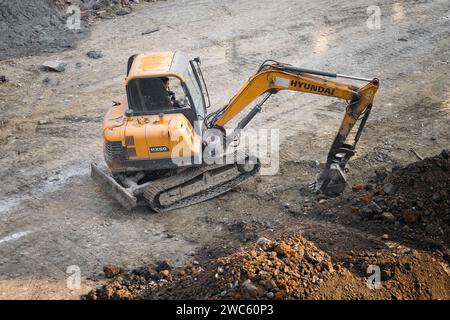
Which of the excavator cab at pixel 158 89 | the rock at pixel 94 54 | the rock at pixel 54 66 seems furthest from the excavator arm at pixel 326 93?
the rock at pixel 94 54

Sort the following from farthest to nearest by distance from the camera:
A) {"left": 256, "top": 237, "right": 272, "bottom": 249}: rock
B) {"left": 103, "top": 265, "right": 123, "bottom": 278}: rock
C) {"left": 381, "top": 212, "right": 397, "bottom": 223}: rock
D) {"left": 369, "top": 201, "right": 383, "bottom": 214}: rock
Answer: {"left": 369, "top": 201, "right": 383, "bottom": 214}: rock, {"left": 381, "top": 212, "right": 397, "bottom": 223}: rock, {"left": 103, "top": 265, "right": 123, "bottom": 278}: rock, {"left": 256, "top": 237, "right": 272, "bottom": 249}: rock

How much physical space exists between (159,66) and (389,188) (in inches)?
161

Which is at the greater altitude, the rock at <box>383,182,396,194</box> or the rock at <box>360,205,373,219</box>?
the rock at <box>383,182,396,194</box>

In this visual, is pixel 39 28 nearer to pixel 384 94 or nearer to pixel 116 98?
pixel 116 98

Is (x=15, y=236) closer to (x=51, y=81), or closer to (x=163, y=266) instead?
(x=163, y=266)

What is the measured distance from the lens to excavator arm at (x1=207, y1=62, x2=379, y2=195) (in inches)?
356

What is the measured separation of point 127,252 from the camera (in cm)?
876

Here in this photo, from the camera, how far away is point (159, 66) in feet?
30.5

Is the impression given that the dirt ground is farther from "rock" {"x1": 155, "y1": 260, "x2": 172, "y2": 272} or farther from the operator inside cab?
the operator inside cab

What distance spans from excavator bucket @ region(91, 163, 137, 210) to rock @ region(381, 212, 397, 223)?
3.81 meters

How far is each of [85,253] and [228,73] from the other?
7363mm

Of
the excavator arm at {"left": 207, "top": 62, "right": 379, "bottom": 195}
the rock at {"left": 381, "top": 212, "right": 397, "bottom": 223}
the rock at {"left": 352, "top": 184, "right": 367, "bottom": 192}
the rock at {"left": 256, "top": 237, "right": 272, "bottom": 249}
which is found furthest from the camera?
the rock at {"left": 352, "top": 184, "right": 367, "bottom": 192}

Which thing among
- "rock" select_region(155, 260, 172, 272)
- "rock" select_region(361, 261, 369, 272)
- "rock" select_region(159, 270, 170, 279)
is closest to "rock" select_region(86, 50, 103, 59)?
"rock" select_region(155, 260, 172, 272)

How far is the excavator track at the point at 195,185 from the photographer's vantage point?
9.47 m
